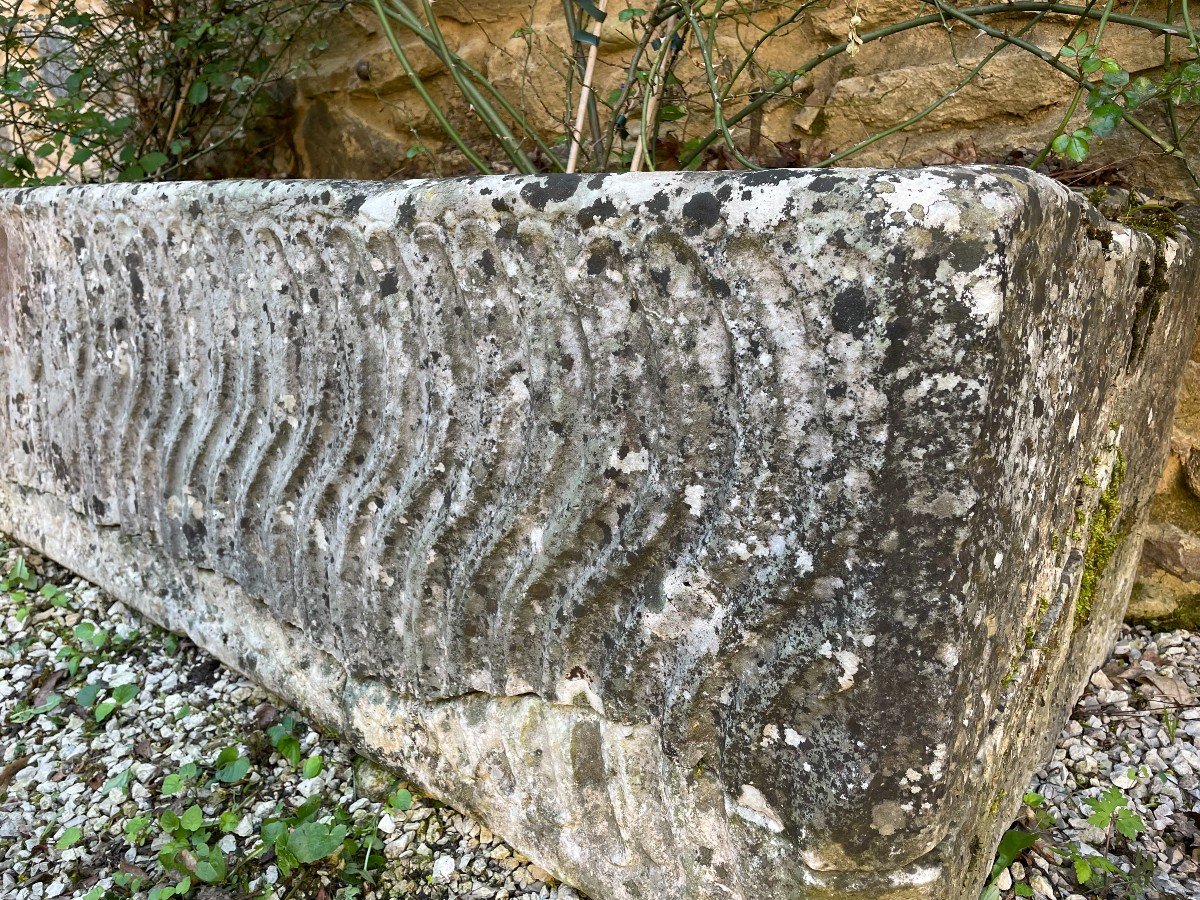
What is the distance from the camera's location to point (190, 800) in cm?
171

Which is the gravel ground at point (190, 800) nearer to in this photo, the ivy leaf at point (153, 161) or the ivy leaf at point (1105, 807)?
the ivy leaf at point (1105, 807)

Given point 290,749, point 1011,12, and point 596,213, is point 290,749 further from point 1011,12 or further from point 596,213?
point 1011,12

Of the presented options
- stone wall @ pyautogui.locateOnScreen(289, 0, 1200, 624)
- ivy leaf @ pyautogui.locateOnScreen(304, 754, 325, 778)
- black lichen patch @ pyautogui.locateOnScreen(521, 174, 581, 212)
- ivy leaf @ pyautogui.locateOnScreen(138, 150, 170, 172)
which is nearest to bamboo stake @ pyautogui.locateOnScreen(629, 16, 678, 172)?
stone wall @ pyautogui.locateOnScreen(289, 0, 1200, 624)

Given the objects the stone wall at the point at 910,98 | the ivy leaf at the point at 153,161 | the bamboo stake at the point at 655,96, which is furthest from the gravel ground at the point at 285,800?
the ivy leaf at the point at 153,161

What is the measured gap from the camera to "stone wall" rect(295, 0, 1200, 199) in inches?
79.7

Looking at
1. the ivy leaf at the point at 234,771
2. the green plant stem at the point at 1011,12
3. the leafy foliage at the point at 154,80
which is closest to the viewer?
the green plant stem at the point at 1011,12

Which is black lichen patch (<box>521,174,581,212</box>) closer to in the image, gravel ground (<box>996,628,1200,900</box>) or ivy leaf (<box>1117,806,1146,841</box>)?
gravel ground (<box>996,628,1200,900</box>)

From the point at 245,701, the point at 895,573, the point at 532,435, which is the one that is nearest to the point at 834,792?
the point at 895,573

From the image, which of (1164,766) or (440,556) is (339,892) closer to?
(440,556)

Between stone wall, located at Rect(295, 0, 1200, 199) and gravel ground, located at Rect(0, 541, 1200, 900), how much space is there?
47.8 inches

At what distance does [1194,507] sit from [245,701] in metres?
2.28

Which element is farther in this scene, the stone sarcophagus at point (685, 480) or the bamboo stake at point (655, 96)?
the bamboo stake at point (655, 96)

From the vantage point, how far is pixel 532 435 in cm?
127

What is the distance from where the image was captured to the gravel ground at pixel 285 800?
149 centimetres
